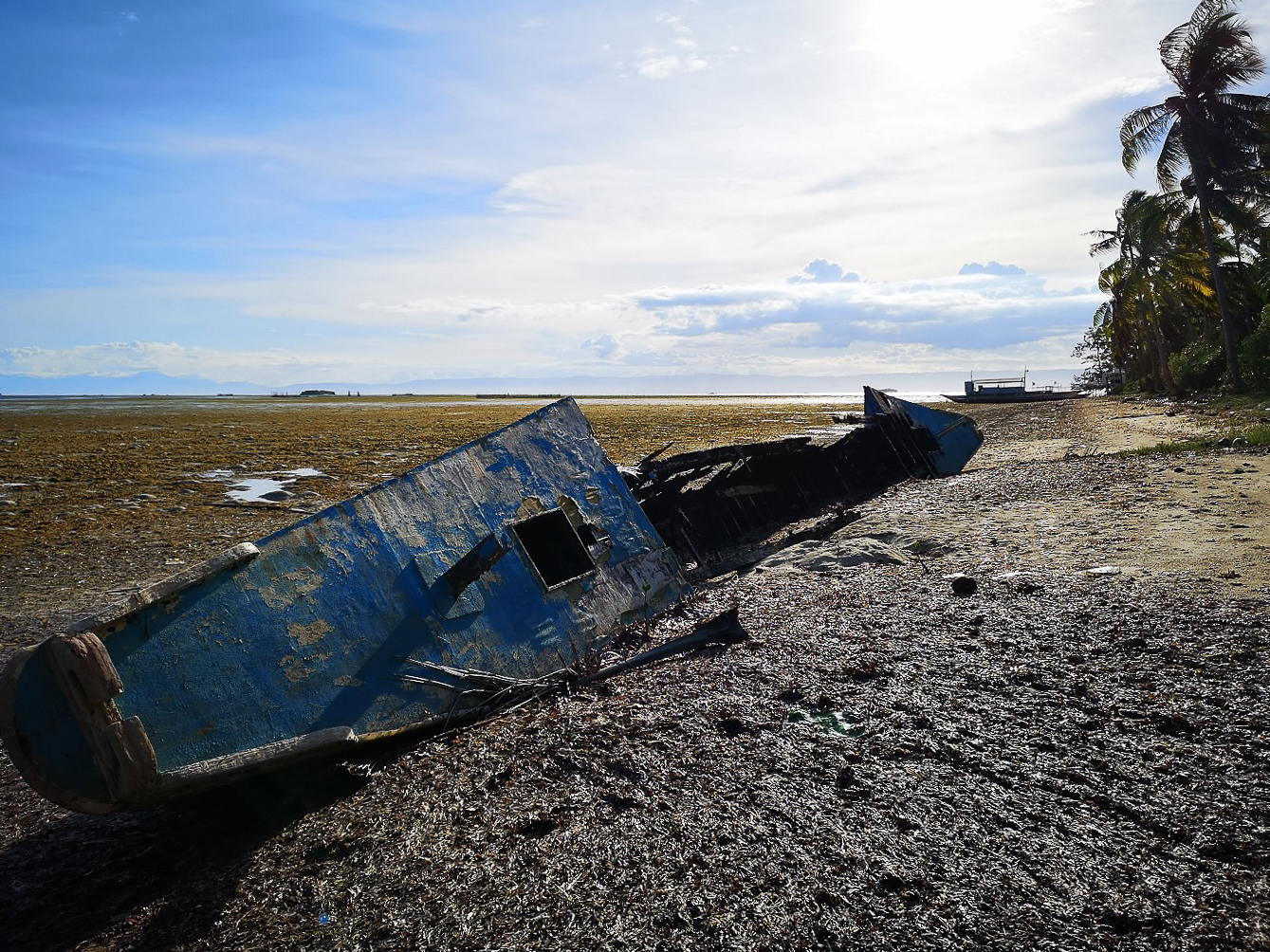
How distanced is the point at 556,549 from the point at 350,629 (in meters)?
2.32

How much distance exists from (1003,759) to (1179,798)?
30.6 inches

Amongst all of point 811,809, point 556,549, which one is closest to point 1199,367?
point 556,549

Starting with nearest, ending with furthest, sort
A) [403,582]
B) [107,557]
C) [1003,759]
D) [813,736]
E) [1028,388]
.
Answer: [1003,759] → [813,736] → [403,582] → [107,557] → [1028,388]

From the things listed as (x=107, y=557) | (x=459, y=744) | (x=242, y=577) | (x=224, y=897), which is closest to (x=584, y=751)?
(x=459, y=744)

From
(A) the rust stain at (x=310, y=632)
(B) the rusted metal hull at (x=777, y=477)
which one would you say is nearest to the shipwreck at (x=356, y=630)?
(A) the rust stain at (x=310, y=632)

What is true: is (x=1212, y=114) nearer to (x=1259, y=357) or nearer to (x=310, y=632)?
(x=1259, y=357)

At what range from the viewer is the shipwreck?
3539mm

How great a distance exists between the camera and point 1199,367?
3109cm

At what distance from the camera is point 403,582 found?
5086 millimetres

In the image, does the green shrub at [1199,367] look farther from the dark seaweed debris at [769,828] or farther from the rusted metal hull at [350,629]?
the rusted metal hull at [350,629]

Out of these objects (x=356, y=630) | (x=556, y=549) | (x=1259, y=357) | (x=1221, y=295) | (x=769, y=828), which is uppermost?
(x=1221, y=295)

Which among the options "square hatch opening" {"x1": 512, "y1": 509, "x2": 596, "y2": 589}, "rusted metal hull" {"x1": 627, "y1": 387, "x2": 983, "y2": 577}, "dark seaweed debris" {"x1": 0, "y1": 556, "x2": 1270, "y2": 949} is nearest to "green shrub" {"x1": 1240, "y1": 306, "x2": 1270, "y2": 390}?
"rusted metal hull" {"x1": 627, "y1": 387, "x2": 983, "y2": 577}

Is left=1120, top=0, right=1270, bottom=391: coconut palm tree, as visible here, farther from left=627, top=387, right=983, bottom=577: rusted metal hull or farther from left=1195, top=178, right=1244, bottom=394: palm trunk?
left=627, top=387, right=983, bottom=577: rusted metal hull

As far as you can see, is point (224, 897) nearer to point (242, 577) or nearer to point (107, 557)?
point (242, 577)
